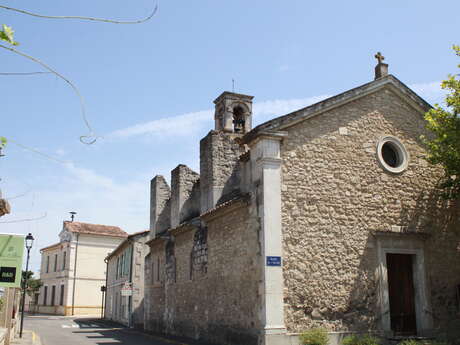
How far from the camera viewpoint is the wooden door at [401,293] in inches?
510

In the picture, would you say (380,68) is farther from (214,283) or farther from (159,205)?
(159,205)

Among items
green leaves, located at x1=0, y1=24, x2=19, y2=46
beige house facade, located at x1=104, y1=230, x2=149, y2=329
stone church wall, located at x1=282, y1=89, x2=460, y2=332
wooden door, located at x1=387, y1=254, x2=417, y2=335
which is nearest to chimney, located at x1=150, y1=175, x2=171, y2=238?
beige house facade, located at x1=104, y1=230, x2=149, y2=329

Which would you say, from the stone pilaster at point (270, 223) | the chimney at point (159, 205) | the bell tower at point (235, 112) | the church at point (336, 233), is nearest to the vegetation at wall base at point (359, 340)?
the church at point (336, 233)

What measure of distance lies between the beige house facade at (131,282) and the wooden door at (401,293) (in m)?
13.4

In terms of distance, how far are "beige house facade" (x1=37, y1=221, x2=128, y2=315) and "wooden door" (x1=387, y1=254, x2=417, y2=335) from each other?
32065mm

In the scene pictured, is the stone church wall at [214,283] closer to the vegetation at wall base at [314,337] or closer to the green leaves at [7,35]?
the vegetation at wall base at [314,337]

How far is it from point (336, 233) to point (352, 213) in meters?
0.79

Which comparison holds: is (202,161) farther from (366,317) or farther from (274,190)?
(366,317)

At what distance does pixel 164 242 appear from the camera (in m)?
20.0

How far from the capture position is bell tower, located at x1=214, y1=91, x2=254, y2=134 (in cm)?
1962

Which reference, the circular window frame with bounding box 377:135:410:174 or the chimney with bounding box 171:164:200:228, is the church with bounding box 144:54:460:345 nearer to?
the circular window frame with bounding box 377:135:410:174

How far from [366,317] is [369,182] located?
3.66 m

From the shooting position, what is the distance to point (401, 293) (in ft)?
43.6

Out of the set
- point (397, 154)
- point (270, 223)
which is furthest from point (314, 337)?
point (397, 154)
